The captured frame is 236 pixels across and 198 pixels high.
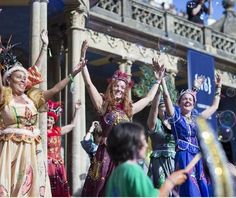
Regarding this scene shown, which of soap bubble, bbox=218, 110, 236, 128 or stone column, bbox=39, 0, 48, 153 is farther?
soap bubble, bbox=218, 110, 236, 128

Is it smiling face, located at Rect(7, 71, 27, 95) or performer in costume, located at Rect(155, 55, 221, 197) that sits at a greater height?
smiling face, located at Rect(7, 71, 27, 95)

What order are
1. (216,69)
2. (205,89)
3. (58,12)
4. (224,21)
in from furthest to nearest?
(224,21) → (216,69) → (205,89) → (58,12)

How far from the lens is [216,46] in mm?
18719

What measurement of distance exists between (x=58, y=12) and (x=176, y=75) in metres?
5.95

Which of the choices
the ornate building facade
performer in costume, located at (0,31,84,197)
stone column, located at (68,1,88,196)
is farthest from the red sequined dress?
performer in costume, located at (0,31,84,197)

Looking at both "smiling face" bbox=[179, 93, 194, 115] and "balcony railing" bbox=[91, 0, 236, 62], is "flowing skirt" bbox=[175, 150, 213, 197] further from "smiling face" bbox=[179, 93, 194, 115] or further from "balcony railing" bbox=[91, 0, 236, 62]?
"balcony railing" bbox=[91, 0, 236, 62]

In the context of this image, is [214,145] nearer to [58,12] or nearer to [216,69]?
[58,12]

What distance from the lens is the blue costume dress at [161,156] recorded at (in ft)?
25.0

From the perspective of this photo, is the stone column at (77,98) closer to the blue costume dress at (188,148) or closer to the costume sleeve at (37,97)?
the blue costume dress at (188,148)

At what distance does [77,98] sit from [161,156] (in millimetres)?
4001

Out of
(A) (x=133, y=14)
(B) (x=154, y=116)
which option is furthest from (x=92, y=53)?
(B) (x=154, y=116)

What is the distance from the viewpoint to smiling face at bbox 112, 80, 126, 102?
6.04 metres

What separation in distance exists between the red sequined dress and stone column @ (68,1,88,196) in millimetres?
1653

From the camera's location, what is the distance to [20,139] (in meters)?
5.45
